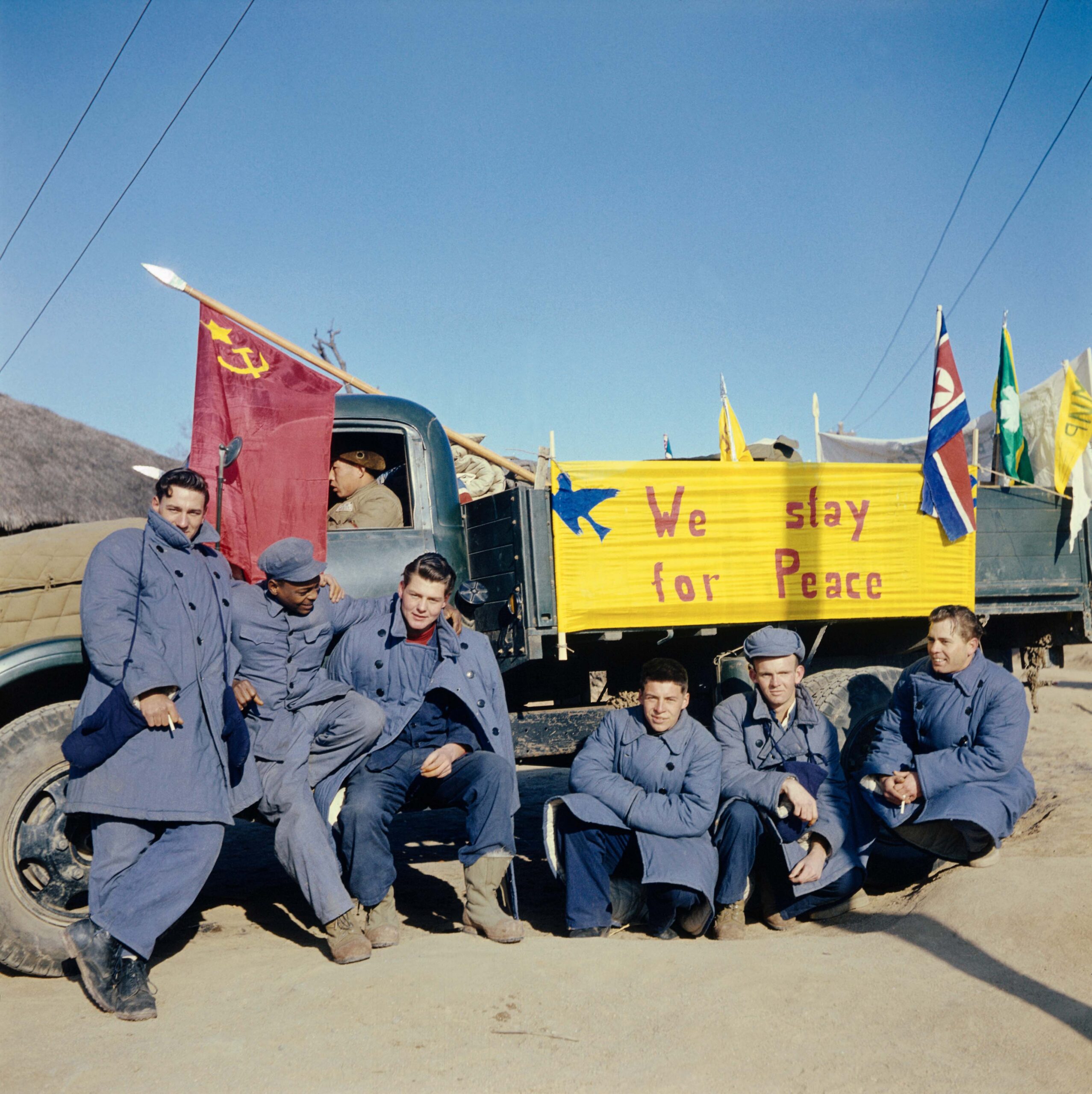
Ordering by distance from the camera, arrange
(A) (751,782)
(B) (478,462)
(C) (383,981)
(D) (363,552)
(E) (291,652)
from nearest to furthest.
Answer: (C) (383,981) → (E) (291,652) → (A) (751,782) → (D) (363,552) → (B) (478,462)

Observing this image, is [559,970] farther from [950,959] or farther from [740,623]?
[740,623]

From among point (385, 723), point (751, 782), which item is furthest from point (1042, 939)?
point (385, 723)

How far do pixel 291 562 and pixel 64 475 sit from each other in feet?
15.8

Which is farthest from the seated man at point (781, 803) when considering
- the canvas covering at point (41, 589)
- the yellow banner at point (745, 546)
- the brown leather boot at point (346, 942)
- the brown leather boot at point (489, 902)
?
the canvas covering at point (41, 589)

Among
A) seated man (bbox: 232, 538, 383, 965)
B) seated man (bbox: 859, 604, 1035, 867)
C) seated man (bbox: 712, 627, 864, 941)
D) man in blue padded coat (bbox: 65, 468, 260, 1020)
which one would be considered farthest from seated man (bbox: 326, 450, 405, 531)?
seated man (bbox: 859, 604, 1035, 867)

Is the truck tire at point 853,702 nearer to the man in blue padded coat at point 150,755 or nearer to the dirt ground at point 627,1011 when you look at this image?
the dirt ground at point 627,1011

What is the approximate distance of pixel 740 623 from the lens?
4.94m

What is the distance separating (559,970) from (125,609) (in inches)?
77.4

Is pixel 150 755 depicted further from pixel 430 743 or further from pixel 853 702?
pixel 853 702

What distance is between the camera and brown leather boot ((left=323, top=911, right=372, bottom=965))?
358cm

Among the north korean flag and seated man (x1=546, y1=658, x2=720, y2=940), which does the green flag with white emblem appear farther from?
seated man (x1=546, y1=658, x2=720, y2=940)

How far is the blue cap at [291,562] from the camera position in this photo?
3871mm

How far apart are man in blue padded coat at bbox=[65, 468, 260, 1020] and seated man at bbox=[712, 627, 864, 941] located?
2.07 metres

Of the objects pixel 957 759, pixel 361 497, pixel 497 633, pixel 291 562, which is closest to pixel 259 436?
pixel 361 497
